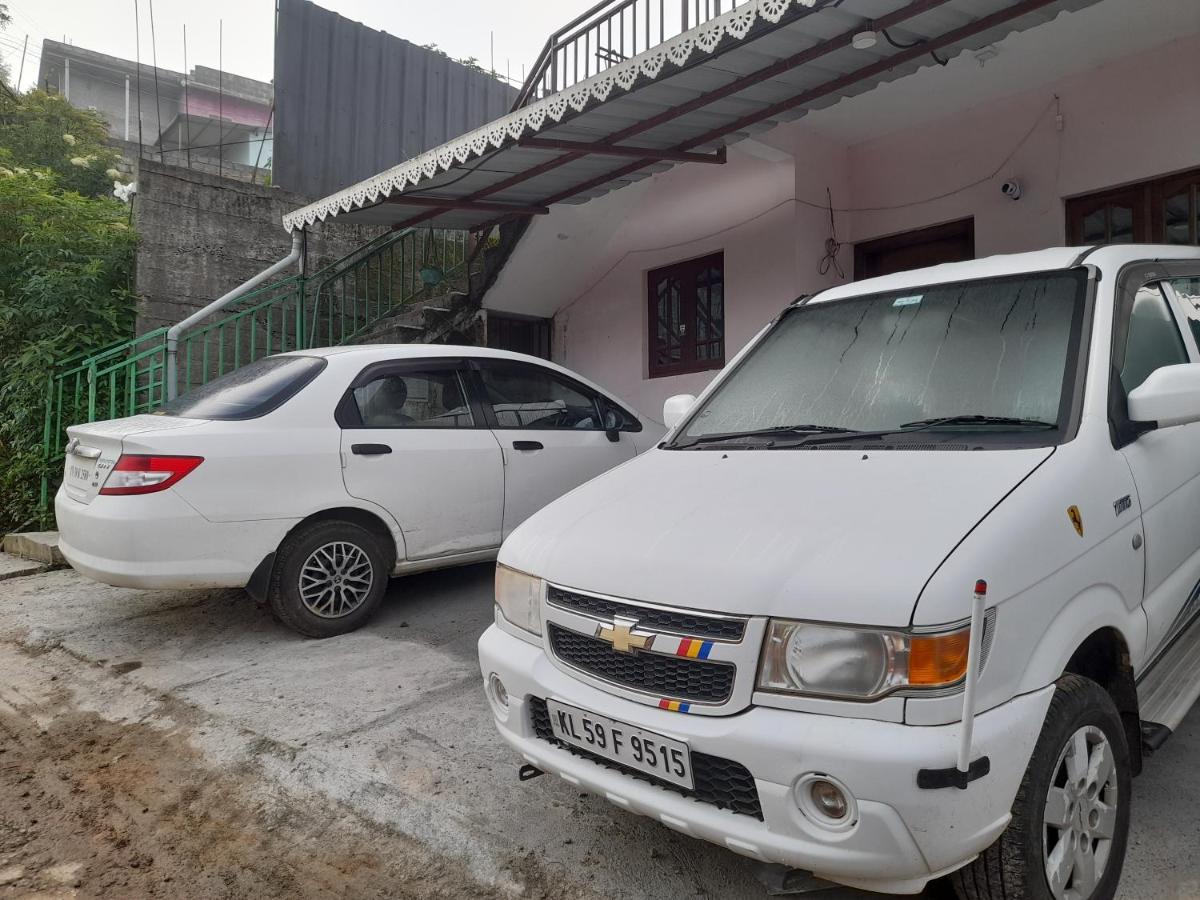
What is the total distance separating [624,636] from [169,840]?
170cm

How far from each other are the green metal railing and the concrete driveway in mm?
2237

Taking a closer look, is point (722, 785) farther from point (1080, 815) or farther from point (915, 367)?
point (915, 367)

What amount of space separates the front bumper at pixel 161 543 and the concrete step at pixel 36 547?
2.25 meters

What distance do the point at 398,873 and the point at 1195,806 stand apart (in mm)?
2434

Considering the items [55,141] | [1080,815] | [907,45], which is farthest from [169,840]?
[55,141]

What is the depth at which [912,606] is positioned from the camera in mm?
1658

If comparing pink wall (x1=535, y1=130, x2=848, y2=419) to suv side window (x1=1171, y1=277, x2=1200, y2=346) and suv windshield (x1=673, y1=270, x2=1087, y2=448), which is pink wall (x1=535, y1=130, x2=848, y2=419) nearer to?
suv side window (x1=1171, y1=277, x2=1200, y2=346)

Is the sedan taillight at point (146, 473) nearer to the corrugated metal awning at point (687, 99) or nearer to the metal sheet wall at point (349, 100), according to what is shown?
the corrugated metal awning at point (687, 99)

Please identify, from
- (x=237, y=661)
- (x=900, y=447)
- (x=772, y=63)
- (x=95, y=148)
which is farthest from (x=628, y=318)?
(x=95, y=148)

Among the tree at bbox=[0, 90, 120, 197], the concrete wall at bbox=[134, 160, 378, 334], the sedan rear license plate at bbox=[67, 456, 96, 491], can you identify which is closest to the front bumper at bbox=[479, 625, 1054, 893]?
the sedan rear license plate at bbox=[67, 456, 96, 491]

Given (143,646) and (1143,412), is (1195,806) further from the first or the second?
(143,646)

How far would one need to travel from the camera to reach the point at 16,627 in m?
4.65

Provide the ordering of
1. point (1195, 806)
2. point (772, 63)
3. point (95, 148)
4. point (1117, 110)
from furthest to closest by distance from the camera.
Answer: point (95, 148) → point (1117, 110) → point (772, 63) → point (1195, 806)

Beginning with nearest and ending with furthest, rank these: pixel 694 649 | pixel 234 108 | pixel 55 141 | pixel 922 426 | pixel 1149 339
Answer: pixel 694 649, pixel 922 426, pixel 1149 339, pixel 55 141, pixel 234 108
